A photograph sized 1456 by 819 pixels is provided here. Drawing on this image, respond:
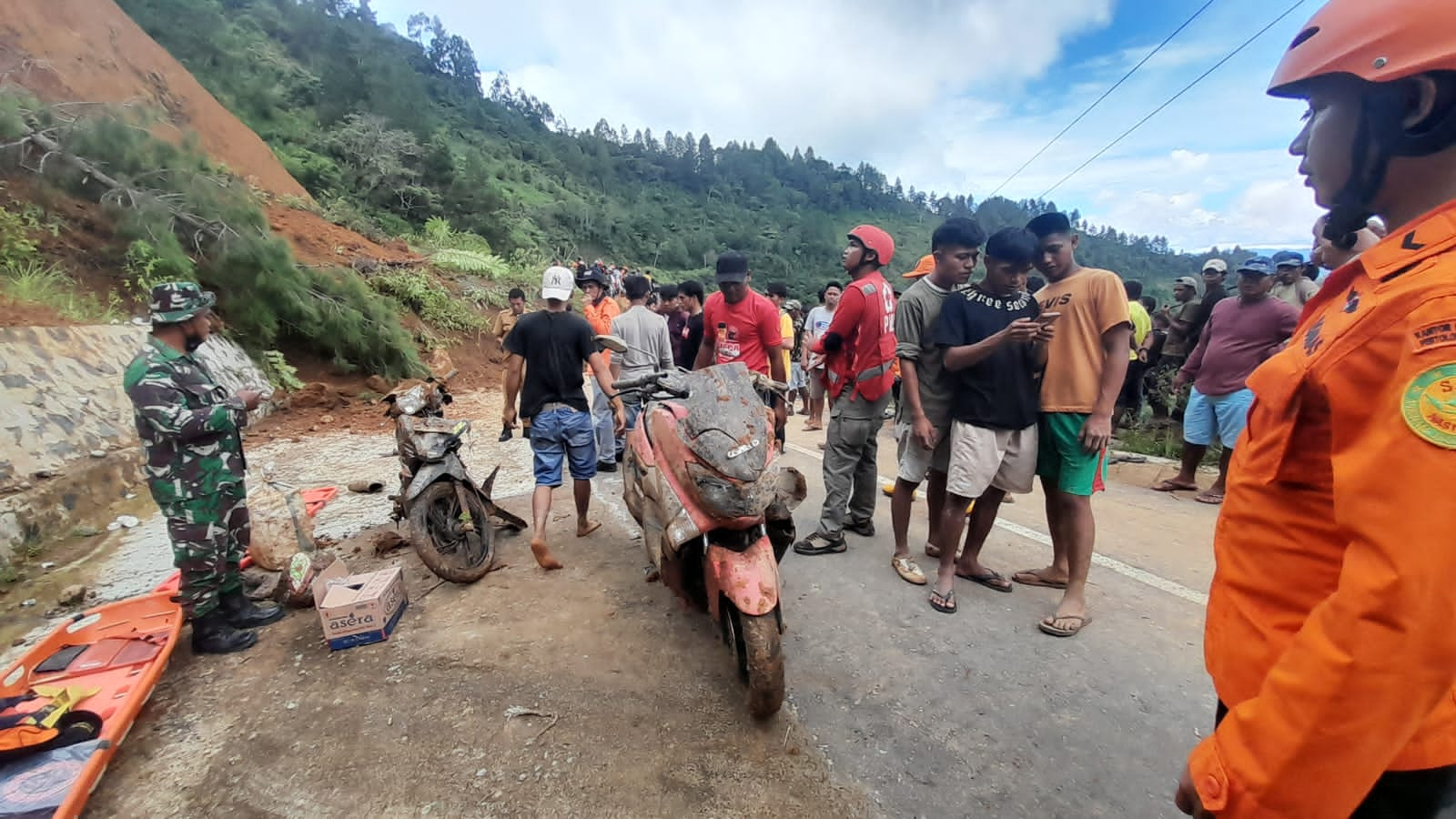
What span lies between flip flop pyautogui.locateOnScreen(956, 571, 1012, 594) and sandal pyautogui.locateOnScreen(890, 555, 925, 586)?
0.89 ft

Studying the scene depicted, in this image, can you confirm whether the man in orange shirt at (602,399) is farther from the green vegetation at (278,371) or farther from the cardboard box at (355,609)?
the green vegetation at (278,371)

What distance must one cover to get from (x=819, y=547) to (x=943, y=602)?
2.93 feet

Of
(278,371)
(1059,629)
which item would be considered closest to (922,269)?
(1059,629)

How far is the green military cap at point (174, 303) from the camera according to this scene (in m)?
2.76

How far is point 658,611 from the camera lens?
314 cm

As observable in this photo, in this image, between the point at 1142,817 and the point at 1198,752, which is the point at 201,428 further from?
the point at 1142,817

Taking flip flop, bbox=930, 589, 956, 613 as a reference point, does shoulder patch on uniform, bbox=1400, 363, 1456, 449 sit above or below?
above

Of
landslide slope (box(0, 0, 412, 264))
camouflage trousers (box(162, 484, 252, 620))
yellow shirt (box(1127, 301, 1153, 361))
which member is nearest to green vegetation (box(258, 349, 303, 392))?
landslide slope (box(0, 0, 412, 264))

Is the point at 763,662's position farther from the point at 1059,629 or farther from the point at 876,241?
the point at 876,241

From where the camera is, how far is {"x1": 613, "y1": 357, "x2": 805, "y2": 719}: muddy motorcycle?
225 cm

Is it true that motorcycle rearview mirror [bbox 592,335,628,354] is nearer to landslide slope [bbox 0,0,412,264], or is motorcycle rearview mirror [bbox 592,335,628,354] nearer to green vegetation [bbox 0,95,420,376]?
green vegetation [bbox 0,95,420,376]

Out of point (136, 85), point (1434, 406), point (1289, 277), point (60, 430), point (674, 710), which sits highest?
point (136, 85)

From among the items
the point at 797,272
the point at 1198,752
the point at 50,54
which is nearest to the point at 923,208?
the point at 797,272

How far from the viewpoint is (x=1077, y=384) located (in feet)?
9.75
